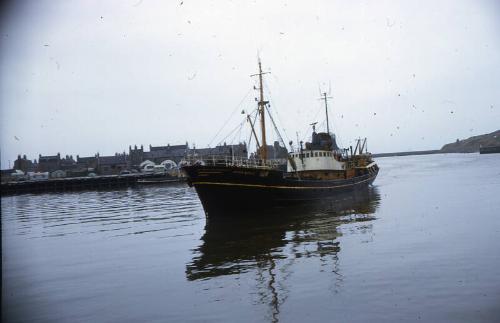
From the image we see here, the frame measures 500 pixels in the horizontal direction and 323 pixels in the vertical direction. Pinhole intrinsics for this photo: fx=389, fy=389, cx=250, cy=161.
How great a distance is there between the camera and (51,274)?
15031mm

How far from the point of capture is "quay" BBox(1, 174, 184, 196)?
275 feet

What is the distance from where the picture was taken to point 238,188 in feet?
86.5

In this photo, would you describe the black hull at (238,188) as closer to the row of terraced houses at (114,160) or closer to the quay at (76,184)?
the quay at (76,184)

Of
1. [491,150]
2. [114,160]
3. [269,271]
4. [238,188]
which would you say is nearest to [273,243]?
[269,271]

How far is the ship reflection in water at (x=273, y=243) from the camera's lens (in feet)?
41.8

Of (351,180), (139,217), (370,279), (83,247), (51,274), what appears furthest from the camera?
(351,180)

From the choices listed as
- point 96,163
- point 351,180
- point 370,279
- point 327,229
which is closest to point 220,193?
point 327,229

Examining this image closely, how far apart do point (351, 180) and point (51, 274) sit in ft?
102

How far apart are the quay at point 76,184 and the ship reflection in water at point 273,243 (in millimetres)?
65415

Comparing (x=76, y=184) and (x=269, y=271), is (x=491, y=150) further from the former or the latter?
(x=269, y=271)

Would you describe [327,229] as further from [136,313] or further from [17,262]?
[17,262]

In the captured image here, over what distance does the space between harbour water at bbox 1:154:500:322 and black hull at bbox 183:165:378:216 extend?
1815mm

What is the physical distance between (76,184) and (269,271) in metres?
84.0

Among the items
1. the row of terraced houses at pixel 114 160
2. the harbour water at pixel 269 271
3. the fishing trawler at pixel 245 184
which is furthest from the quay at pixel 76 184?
the harbour water at pixel 269 271
